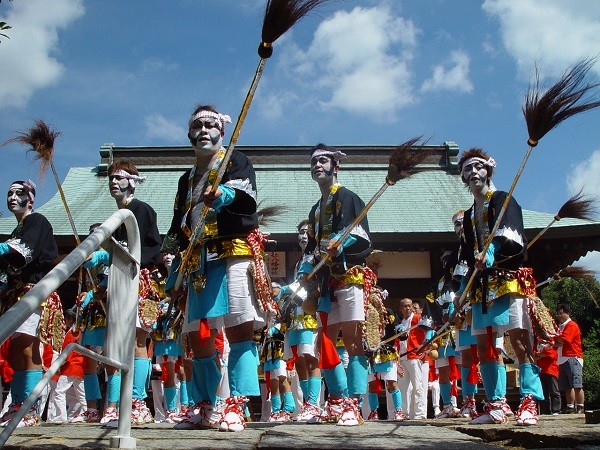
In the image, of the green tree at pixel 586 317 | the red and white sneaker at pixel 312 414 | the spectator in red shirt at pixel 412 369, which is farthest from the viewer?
the green tree at pixel 586 317

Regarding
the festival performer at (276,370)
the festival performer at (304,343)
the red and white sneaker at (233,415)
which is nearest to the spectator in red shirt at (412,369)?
the festival performer at (276,370)

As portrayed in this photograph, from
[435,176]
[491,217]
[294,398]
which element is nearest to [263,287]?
[491,217]

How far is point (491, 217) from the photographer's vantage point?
5.79 metres

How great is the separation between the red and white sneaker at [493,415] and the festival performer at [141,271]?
2755 mm

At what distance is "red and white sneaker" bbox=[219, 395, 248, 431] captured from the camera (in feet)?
13.4

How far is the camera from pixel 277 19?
396 centimetres

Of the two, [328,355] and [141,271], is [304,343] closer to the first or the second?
[328,355]

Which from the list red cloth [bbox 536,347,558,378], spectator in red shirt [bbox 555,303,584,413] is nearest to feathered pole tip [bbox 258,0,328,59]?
red cloth [bbox 536,347,558,378]

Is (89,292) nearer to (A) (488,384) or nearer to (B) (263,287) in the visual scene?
(B) (263,287)

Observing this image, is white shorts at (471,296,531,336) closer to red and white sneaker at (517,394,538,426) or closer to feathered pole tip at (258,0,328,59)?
red and white sneaker at (517,394,538,426)

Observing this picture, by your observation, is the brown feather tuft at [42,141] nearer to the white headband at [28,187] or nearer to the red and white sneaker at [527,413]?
the white headband at [28,187]

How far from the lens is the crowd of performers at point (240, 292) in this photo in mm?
4551

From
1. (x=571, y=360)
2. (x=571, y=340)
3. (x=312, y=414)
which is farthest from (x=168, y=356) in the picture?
(x=571, y=340)

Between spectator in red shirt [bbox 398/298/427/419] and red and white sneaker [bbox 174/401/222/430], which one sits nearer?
red and white sneaker [bbox 174/401/222/430]
